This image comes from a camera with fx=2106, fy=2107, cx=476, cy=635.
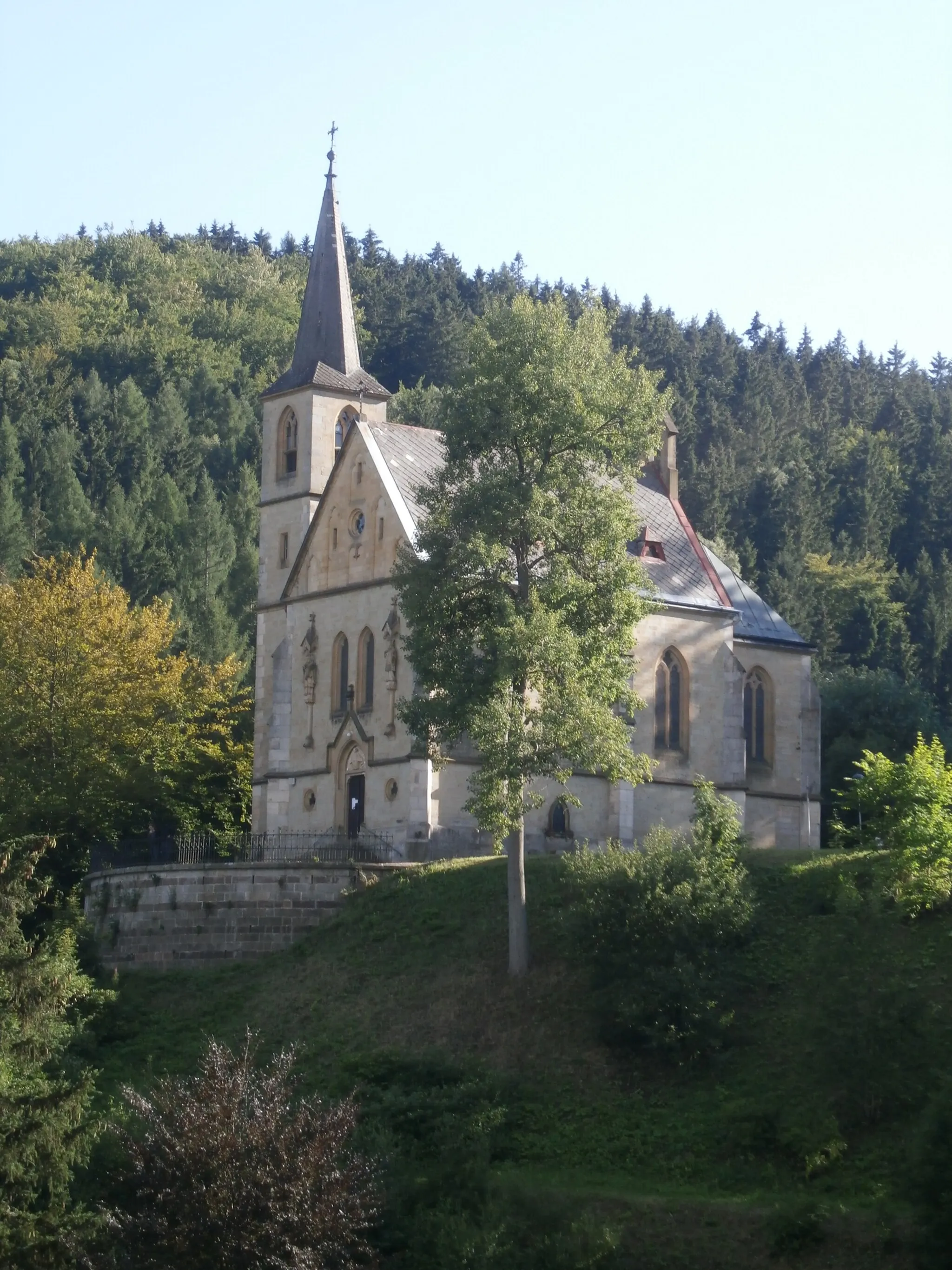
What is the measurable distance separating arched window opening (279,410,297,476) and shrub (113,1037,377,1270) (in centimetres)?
3234

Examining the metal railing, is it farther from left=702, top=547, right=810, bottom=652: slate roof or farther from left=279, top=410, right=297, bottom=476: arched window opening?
left=702, top=547, right=810, bottom=652: slate roof

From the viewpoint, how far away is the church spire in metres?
60.9

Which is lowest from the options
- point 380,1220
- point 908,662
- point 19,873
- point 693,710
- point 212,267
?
point 380,1220

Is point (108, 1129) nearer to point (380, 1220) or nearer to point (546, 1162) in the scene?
point (380, 1220)

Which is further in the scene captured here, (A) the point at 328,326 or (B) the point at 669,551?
(A) the point at 328,326

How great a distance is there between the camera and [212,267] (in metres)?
163

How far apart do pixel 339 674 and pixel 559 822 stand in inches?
272

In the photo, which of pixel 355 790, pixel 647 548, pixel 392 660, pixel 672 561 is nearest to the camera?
pixel 392 660

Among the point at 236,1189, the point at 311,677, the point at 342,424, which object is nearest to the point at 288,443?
the point at 342,424

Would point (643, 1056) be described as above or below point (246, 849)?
below

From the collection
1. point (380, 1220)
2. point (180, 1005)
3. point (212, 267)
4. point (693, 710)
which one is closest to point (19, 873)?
point (380, 1220)

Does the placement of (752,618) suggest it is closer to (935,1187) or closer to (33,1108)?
(935,1187)

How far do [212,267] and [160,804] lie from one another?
11161cm

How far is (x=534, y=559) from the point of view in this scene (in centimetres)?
4325
